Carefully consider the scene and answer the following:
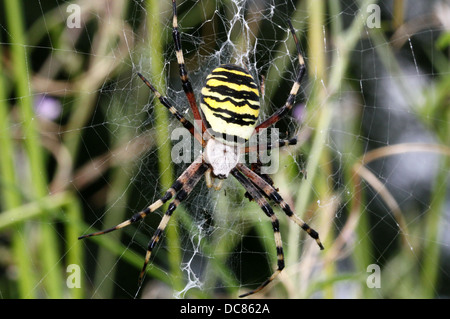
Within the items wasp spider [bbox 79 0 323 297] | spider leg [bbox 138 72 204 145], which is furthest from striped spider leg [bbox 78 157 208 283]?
spider leg [bbox 138 72 204 145]

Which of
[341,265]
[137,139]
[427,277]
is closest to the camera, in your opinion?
[427,277]

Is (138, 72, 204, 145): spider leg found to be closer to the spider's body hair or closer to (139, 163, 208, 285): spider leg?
the spider's body hair

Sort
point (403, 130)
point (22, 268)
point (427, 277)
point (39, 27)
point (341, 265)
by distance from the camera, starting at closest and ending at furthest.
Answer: point (22, 268)
point (427, 277)
point (39, 27)
point (341, 265)
point (403, 130)

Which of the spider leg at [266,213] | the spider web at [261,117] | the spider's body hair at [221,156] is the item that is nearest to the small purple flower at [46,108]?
the spider web at [261,117]

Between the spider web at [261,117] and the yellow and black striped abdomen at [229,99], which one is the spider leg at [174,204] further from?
the yellow and black striped abdomen at [229,99]

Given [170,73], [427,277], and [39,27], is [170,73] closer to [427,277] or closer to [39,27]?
[39,27]

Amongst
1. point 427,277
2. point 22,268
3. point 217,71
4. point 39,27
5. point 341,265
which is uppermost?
point 39,27

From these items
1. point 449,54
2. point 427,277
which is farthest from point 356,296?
point 449,54
